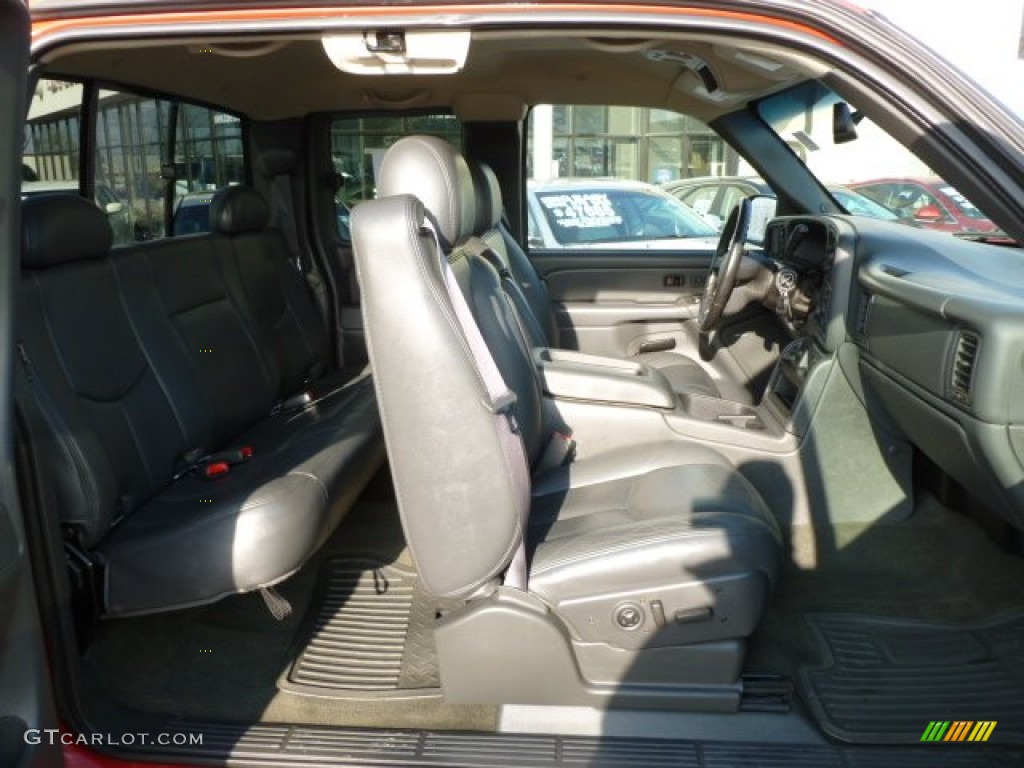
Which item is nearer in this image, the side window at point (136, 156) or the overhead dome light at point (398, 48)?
the overhead dome light at point (398, 48)

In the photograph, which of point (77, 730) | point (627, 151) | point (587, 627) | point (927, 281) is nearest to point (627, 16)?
point (927, 281)

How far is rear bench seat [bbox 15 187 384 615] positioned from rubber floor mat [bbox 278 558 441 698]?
0.28 meters

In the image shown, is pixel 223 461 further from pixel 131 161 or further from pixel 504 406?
pixel 131 161

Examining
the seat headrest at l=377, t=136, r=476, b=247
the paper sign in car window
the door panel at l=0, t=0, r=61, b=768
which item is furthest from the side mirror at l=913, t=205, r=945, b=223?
the door panel at l=0, t=0, r=61, b=768

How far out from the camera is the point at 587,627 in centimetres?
175

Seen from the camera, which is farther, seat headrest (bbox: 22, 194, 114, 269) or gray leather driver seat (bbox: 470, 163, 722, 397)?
gray leather driver seat (bbox: 470, 163, 722, 397)

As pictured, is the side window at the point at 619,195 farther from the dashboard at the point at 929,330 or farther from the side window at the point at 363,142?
the dashboard at the point at 929,330

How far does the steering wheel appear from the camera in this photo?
9.53 ft

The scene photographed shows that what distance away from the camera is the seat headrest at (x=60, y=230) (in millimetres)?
2021

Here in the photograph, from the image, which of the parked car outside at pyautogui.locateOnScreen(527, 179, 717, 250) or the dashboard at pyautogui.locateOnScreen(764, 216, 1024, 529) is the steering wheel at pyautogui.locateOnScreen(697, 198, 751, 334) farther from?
the parked car outside at pyautogui.locateOnScreen(527, 179, 717, 250)

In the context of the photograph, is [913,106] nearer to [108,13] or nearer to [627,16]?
[627,16]

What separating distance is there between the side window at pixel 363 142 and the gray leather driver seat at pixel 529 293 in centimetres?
78

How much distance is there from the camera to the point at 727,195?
4.07m

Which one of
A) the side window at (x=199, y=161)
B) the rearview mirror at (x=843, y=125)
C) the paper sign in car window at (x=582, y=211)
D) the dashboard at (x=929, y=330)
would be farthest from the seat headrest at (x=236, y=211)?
the rearview mirror at (x=843, y=125)
